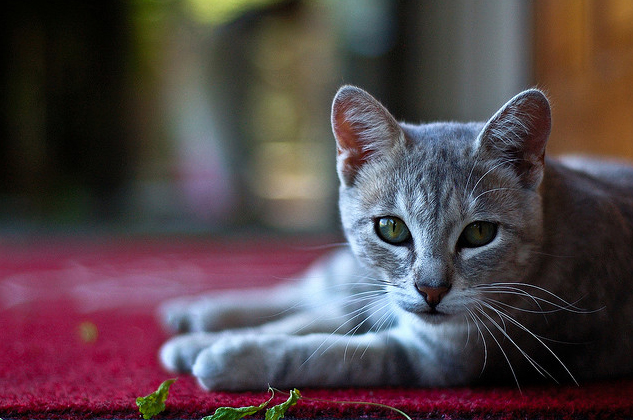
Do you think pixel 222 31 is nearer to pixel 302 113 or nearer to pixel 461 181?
pixel 302 113

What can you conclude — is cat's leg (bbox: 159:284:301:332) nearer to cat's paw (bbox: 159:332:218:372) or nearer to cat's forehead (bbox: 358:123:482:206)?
cat's paw (bbox: 159:332:218:372)

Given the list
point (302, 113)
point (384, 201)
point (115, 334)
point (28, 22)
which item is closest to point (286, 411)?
point (384, 201)

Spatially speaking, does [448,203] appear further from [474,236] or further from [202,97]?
[202,97]

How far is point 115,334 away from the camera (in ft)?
4.65

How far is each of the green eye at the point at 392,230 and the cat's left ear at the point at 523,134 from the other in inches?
6.9

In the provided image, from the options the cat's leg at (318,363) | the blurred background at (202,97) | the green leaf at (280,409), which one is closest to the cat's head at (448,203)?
the cat's leg at (318,363)

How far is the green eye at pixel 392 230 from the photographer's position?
0.95 metres

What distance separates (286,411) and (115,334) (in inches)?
28.0

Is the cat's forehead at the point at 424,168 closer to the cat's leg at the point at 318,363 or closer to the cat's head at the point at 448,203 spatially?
the cat's head at the point at 448,203

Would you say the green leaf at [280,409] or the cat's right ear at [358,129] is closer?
the green leaf at [280,409]

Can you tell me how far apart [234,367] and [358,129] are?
44 centimetres

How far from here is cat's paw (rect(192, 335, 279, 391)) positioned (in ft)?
3.08

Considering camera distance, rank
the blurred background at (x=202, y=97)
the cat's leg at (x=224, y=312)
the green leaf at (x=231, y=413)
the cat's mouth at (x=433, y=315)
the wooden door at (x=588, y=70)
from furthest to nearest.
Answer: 1. the blurred background at (x=202, y=97)
2. the wooden door at (x=588, y=70)
3. the cat's leg at (x=224, y=312)
4. the cat's mouth at (x=433, y=315)
5. the green leaf at (x=231, y=413)

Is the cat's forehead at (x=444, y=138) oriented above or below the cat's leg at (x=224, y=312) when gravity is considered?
above
